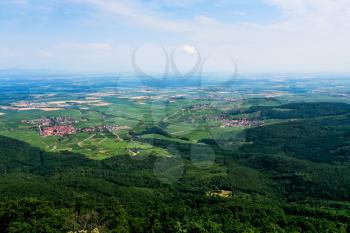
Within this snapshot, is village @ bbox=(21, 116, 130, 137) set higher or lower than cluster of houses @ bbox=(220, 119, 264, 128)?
lower

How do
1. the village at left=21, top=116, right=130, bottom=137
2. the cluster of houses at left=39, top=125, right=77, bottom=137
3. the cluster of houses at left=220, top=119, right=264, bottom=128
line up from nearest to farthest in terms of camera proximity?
the cluster of houses at left=39, top=125, right=77, bottom=137
the village at left=21, top=116, right=130, bottom=137
the cluster of houses at left=220, top=119, right=264, bottom=128

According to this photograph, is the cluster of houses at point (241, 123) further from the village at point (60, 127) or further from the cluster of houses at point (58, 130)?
the cluster of houses at point (58, 130)

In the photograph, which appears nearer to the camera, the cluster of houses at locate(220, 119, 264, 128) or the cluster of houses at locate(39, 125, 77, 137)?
the cluster of houses at locate(39, 125, 77, 137)

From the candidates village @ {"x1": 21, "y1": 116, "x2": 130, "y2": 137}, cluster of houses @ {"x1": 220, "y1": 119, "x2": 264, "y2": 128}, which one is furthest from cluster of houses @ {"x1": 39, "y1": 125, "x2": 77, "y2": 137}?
cluster of houses @ {"x1": 220, "y1": 119, "x2": 264, "y2": 128}

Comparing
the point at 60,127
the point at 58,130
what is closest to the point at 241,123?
the point at 60,127

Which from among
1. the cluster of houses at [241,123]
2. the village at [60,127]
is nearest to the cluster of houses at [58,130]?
the village at [60,127]

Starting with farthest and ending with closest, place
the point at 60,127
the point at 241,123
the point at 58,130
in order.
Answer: the point at 241,123, the point at 60,127, the point at 58,130

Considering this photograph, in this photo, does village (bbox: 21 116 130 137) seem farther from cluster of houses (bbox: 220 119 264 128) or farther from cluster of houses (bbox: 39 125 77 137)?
cluster of houses (bbox: 220 119 264 128)

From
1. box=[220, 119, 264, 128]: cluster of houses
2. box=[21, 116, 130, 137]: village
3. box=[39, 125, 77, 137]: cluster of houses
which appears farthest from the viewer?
box=[220, 119, 264, 128]: cluster of houses

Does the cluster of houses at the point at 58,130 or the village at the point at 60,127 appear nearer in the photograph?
the cluster of houses at the point at 58,130

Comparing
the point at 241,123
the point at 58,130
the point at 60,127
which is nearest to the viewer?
the point at 58,130

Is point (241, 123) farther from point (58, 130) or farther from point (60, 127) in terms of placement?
point (58, 130)

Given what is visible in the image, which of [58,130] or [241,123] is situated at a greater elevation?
[241,123]
